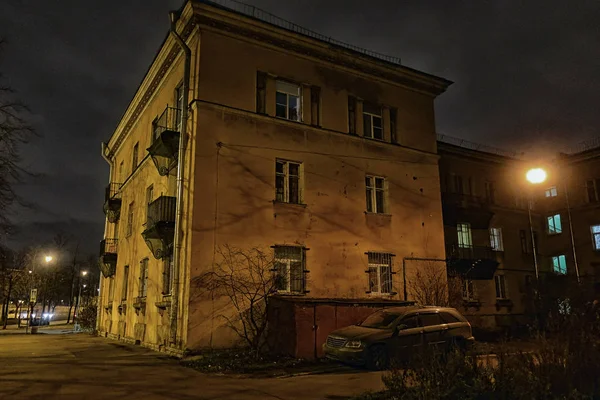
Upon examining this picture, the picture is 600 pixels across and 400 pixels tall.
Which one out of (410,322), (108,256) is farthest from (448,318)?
(108,256)

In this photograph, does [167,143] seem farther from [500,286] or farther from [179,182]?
[500,286]

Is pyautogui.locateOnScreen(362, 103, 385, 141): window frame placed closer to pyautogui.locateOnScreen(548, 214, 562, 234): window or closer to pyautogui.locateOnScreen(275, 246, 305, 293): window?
pyautogui.locateOnScreen(275, 246, 305, 293): window

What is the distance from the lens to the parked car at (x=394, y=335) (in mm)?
12781

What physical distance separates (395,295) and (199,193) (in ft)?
30.4

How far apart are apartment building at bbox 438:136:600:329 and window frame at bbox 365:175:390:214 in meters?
7.13

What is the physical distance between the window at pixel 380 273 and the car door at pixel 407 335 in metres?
5.82

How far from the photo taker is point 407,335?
44.2ft

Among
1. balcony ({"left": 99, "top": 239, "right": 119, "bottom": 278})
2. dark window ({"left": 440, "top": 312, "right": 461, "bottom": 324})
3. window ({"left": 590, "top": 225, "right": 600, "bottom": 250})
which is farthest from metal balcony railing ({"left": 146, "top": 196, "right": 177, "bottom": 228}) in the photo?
window ({"left": 590, "top": 225, "right": 600, "bottom": 250})

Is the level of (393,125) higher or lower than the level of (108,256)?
higher

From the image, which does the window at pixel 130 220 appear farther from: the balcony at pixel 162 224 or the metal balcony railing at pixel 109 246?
the balcony at pixel 162 224

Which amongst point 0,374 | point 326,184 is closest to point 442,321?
point 326,184

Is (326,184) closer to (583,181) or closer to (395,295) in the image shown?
(395,295)

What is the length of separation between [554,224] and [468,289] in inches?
394

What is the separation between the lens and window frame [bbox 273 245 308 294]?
1764 cm
